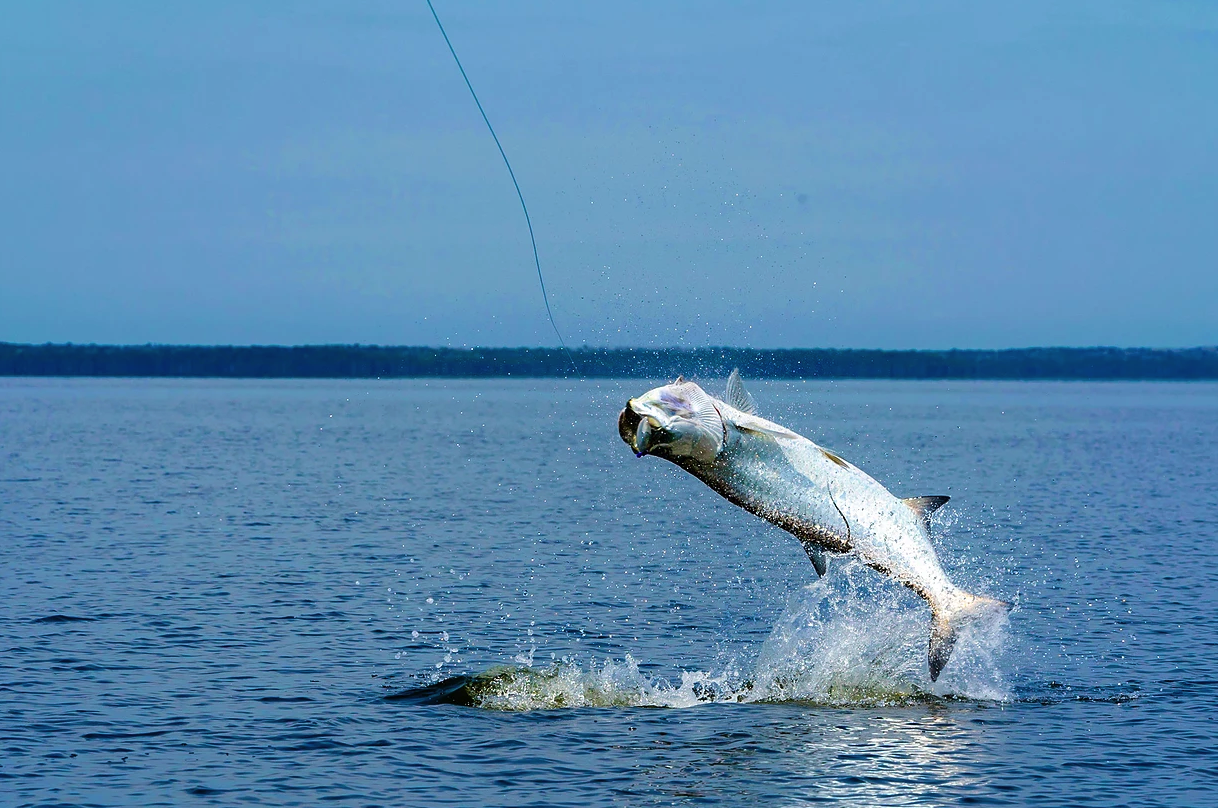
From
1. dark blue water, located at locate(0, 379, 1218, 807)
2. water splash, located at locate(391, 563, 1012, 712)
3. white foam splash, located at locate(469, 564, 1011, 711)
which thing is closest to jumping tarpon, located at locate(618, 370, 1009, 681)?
dark blue water, located at locate(0, 379, 1218, 807)

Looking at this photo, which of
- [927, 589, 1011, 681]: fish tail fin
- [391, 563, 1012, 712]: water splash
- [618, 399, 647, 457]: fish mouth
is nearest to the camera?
[618, 399, 647, 457]: fish mouth

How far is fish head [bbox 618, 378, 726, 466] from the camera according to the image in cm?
1337

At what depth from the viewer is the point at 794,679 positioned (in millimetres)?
20719

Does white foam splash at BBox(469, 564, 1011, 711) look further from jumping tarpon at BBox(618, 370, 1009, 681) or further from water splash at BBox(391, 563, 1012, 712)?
jumping tarpon at BBox(618, 370, 1009, 681)

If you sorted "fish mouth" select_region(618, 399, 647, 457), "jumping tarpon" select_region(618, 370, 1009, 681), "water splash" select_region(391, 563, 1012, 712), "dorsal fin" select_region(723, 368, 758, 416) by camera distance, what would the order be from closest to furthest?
"fish mouth" select_region(618, 399, 647, 457) → "jumping tarpon" select_region(618, 370, 1009, 681) → "dorsal fin" select_region(723, 368, 758, 416) → "water splash" select_region(391, 563, 1012, 712)

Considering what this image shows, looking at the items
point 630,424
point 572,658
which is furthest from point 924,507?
point 572,658

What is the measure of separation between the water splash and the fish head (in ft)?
20.9

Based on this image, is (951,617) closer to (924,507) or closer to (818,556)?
(924,507)

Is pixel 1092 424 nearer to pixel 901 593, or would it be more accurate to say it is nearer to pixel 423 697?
pixel 901 593

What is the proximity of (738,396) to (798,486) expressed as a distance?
146 centimetres

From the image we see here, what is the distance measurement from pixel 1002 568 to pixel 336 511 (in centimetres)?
2319

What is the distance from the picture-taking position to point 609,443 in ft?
364

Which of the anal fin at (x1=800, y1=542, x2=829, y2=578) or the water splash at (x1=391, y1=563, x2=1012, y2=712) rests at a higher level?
the anal fin at (x1=800, y1=542, x2=829, y2=578)

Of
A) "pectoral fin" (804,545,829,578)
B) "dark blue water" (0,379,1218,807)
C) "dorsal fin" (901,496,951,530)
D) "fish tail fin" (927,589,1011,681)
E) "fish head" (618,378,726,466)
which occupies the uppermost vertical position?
"fish head" (618,378,726,466)
